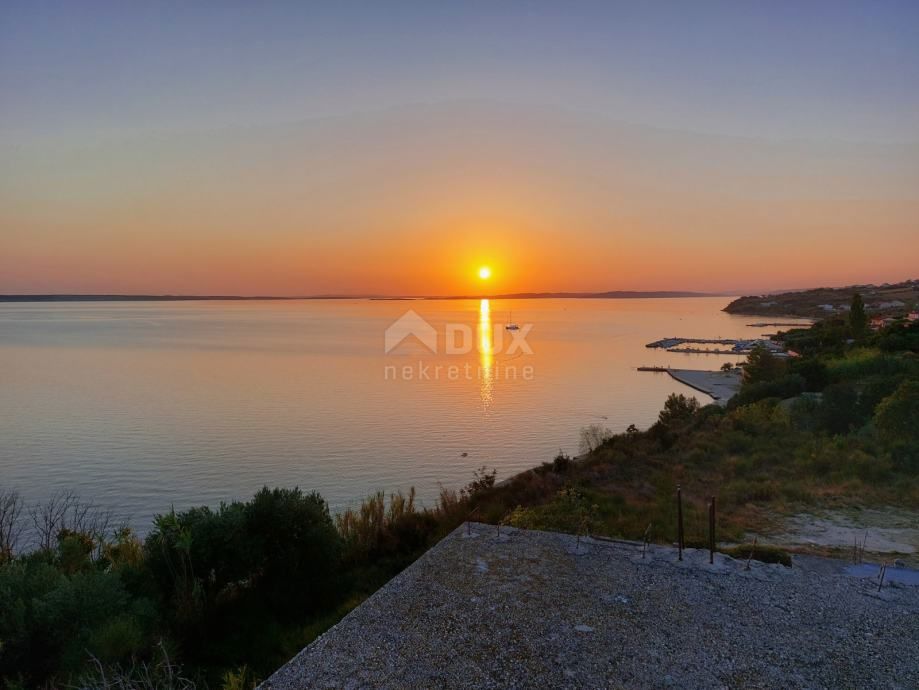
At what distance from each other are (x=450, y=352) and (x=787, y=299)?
13269 cm

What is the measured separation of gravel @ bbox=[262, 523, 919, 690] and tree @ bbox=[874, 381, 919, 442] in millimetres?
9637

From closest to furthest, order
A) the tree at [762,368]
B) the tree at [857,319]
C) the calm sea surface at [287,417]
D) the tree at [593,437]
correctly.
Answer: the calm sea surface at [287,417] < the tree at [593,437] < the tree at [762,368] < the tree at [857,319]

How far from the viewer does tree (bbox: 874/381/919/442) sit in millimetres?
14844

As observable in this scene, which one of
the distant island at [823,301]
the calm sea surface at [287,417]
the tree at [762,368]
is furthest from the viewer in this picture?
the distant island at [823,301]

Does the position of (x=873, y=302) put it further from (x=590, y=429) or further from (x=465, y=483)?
(x=465, y=483)

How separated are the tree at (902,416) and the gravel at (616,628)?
964cm

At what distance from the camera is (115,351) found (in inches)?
2210

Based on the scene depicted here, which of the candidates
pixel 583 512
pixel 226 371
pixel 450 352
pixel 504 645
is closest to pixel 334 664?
pixel 504 645

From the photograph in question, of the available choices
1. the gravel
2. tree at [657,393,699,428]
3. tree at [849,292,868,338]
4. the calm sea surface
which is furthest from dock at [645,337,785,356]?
the gravel

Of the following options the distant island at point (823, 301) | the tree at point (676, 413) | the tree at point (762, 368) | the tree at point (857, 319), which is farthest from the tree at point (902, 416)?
the distant island at point (823, 301)

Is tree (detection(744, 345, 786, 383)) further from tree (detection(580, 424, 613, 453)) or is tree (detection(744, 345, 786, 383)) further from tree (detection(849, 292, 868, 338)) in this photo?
tree (detection(849, 292, 868, 338))

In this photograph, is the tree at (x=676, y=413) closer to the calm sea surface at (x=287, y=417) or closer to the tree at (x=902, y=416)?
the calm sea surface at (x=287, y=417)

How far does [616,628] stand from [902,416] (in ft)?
44.6

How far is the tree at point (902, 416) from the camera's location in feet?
48.7
